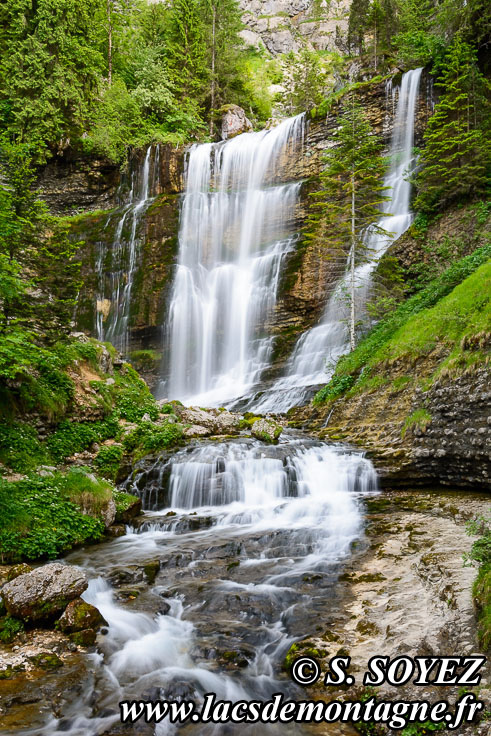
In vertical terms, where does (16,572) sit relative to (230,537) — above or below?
above

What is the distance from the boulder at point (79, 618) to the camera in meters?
4.81

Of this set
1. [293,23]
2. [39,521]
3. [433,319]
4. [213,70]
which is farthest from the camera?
[293,23]

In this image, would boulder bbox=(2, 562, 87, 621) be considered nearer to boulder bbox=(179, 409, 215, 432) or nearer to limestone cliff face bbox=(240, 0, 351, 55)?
boulder bbox=(179, 409, 215, 432)

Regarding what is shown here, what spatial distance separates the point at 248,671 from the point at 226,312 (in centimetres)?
2074

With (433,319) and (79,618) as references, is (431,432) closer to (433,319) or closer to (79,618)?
(433,319)

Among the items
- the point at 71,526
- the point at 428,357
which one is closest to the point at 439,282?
the point at 428,357

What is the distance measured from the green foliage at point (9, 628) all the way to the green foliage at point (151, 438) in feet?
20.4

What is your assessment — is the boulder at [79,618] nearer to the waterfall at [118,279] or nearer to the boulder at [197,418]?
the boulder at [197,418]

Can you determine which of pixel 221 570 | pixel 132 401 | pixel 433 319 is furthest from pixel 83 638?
pixel 433 319

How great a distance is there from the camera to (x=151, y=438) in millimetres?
11555

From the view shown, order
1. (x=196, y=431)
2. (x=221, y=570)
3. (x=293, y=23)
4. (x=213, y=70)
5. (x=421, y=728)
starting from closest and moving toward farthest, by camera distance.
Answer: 1. (x=421, y=728)
2. (x=221, y=570)
3. (x=196, y=431)
4. (x=213, y=70)
5. (x=293, y=23)

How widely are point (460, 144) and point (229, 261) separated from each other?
13.1 metres

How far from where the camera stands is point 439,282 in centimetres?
1309

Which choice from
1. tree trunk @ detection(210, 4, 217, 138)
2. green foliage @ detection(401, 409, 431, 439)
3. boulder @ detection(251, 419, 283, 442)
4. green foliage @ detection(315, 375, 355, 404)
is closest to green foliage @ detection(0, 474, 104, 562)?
boulder @ detection(251, 419, 283, 442)
